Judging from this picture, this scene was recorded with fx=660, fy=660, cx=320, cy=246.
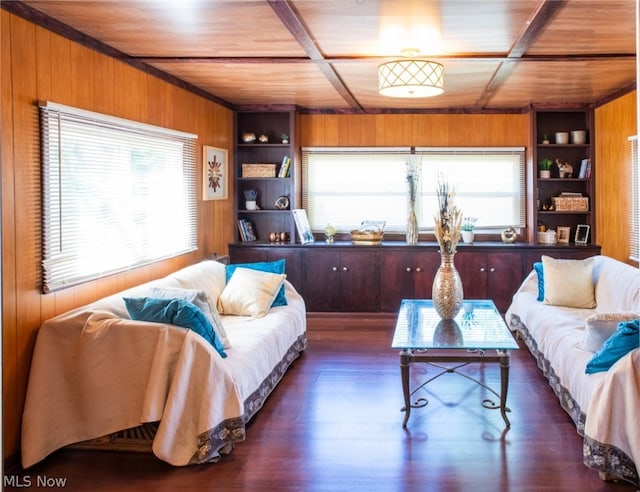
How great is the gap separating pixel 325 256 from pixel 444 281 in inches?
108

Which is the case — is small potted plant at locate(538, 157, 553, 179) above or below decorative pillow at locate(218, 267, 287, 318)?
above

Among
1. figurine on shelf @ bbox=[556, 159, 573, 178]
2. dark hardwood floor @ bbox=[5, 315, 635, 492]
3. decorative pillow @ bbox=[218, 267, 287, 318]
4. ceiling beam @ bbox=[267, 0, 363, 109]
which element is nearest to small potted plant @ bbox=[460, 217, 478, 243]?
figurine on shelf @ bbox=[556, 159, 573, 178]

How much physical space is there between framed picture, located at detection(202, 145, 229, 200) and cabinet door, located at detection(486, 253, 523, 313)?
289 centimetres

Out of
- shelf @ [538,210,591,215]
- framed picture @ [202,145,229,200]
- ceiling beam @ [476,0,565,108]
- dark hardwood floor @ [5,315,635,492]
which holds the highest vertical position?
ceiling beam @ [476,0,565,108]

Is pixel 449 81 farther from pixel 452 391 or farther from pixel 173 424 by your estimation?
pixel 173 424

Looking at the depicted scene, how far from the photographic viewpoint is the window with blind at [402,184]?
747cm

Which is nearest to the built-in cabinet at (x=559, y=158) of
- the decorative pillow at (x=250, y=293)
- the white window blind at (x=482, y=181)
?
the white window blind at (x=482, y=181)

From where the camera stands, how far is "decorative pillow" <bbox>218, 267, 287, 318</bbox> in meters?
5.00

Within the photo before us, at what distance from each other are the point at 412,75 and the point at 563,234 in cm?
378

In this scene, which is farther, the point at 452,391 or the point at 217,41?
the point at 452,391

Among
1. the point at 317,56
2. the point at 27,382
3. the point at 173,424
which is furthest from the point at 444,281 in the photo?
the point at 27,382

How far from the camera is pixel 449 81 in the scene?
5574mm

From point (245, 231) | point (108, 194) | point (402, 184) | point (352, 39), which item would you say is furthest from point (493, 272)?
point (108, 194)

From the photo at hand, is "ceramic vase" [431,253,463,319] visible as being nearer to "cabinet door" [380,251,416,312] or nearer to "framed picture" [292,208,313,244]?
"cabinet door" [380,251,416,312]
